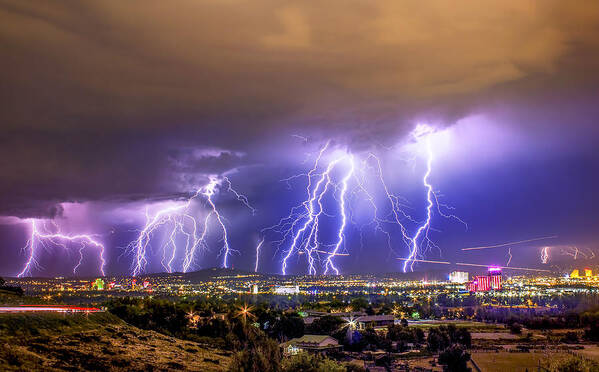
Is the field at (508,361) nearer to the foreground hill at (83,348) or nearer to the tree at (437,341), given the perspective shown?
the tree at (437,341)

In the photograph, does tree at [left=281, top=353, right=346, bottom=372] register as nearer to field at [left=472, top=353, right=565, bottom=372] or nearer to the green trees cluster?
field at [left=472, top=353, right=565, bottom=372]

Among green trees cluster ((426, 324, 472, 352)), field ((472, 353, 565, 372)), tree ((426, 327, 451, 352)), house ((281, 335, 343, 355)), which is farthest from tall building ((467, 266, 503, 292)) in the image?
house ((281, 335, 343, 355))

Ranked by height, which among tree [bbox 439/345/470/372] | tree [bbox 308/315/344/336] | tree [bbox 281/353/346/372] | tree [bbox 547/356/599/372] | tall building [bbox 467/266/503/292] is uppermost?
tree [bbox 281/353/346/372]

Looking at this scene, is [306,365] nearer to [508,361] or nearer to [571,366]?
→ [571,366]

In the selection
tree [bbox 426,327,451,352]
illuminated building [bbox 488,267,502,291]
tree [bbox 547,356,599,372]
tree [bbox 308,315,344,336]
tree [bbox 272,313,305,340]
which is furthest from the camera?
illuminated building [bbox 488,267,502,291]

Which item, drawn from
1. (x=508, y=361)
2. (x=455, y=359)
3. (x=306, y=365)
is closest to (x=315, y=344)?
A: (x=455, y=359)

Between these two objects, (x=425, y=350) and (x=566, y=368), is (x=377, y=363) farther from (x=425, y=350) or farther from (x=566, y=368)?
(x=566, y=368)

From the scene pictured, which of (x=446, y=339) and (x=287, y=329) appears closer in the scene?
(x=446, y=339)
